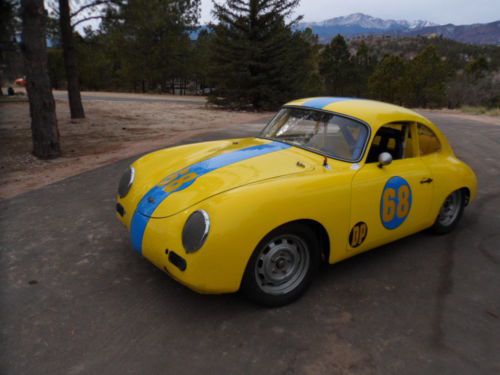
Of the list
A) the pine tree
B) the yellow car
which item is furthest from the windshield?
the pine tree

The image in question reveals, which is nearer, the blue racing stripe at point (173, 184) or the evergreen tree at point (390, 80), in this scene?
the blue racing stripe at point (173, 184)

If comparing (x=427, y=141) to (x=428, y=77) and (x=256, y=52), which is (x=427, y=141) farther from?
(x=428, y=77)

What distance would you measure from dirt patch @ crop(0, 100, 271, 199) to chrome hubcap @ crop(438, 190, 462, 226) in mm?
5773

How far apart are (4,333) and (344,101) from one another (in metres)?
3.56

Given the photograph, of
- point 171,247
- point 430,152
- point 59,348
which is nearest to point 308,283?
point 171,247

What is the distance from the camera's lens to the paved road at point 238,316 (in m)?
2.36

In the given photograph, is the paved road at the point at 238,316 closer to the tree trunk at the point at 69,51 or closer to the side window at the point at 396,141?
the side window at the point at 396,141

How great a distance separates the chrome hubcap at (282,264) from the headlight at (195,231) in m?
0.48

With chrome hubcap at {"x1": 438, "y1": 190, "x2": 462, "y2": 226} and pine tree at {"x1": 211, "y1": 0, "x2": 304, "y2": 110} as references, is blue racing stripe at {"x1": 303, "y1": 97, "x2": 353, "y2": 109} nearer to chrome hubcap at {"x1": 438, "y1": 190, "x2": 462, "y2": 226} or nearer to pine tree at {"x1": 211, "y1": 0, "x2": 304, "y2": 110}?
chrome hubcap at {"x1": 438, "y1": 190, "x2": 462, "y2": 226}

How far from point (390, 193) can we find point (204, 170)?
5.50ft

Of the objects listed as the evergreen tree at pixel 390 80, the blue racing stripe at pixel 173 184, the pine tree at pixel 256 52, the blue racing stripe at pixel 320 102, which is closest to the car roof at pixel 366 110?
the blue racing stripe at pixel 320 102

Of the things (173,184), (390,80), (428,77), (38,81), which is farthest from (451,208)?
(390,80)

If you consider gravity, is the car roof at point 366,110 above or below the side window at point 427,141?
above

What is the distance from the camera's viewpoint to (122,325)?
8.73 feet
